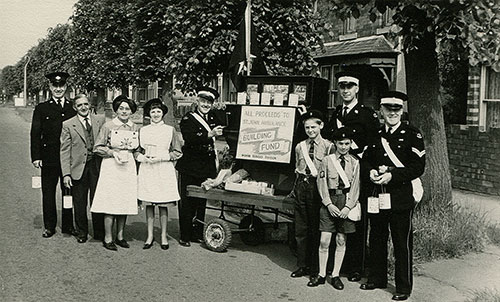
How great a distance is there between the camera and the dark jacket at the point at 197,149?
777 centimetres

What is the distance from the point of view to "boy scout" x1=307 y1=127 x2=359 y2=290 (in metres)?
6.14

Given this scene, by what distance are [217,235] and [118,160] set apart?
148 centimetres

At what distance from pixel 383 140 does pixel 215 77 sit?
867 cm

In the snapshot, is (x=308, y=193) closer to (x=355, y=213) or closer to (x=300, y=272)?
(x=355, y=213)

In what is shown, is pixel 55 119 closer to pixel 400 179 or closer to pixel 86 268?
pixel 86 268

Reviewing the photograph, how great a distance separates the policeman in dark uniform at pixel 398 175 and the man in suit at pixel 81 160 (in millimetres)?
3676

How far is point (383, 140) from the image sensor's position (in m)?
6.01

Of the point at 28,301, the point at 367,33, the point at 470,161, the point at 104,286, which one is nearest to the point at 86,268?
the point at 104,286

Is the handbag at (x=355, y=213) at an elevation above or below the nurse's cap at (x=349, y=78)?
below

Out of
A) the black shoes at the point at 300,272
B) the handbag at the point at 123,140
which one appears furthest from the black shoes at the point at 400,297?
the handbag at the point at 123,140

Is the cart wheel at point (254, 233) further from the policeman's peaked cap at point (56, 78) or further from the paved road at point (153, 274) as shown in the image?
the policeman's peaked cap at point (56, 78)

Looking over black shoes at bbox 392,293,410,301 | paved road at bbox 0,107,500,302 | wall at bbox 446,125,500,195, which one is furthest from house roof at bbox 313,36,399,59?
black shoes at bbox 392,293,410,301

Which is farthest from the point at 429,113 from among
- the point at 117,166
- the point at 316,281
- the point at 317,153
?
the point at 117,166

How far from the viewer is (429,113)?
834 centimetres
